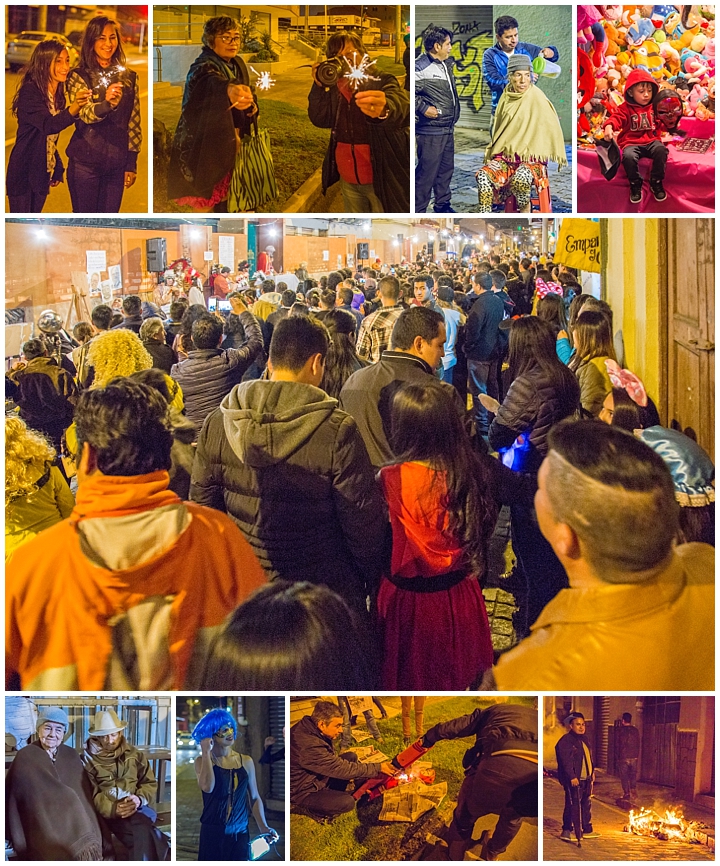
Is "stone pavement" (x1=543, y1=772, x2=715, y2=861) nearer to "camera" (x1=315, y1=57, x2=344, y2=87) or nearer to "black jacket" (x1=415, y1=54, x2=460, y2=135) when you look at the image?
"black jacket" (x1=415, y1=54, x2=460, y2=135)

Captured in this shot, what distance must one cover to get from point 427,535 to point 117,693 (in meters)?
1.48

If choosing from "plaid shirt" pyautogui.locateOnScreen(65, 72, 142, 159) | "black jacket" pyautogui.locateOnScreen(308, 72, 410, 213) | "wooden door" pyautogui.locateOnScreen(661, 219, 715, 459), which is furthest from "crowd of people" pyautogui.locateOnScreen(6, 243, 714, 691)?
"plaid shirt" pyautogui.locateOnScreen(65, 72, 142, 159)

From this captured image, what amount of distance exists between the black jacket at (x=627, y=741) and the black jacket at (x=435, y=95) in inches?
105

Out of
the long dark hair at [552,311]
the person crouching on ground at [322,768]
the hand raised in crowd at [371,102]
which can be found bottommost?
the person crouching on ground at [322,768]

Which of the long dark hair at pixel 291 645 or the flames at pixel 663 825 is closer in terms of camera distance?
the long dark hair at pixel 291 645

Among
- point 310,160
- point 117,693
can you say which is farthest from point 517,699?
point 310,160

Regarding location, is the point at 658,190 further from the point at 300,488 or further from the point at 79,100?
the point at 79,100

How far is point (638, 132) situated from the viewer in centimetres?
409

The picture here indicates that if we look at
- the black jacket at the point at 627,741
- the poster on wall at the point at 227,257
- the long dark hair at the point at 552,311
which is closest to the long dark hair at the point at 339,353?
the poster on wall at the point at 227,257

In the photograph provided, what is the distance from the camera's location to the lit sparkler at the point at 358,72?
405cm

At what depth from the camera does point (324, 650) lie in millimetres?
4008

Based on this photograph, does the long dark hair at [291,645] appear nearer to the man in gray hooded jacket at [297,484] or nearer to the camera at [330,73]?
the man in gray hooded jacket at [297,484]

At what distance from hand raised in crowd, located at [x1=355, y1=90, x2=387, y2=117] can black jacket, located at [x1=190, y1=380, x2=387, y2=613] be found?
1206mm

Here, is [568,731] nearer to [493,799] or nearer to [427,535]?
[493,799]
